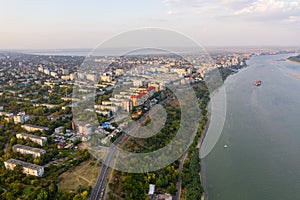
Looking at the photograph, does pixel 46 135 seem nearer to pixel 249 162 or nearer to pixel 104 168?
pixel 104 168

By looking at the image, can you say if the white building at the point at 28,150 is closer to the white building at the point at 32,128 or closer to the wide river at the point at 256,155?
the white building at the point at 32,128

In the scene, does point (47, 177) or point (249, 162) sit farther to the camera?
point (249, 162)

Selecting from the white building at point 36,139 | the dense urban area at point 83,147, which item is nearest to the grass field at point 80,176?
the dense urban area at point 83,147

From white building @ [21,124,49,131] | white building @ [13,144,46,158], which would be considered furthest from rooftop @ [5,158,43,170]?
white building @ [21,124,49,131]

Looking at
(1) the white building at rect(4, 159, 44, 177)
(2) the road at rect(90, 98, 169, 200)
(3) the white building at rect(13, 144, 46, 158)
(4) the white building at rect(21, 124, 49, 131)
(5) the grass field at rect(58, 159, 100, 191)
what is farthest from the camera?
(4) the white building at rect(21, 124, 49, 131)

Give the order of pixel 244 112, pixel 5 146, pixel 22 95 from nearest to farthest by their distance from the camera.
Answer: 1. pixel 5 146
2. pixel 244 112
3. pixel 22 95

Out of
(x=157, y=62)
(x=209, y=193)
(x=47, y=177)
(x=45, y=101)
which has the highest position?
(x=157, y=62)

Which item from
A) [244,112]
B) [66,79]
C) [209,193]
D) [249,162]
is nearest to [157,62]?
[66,79]

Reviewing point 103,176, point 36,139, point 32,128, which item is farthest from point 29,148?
point 103,176

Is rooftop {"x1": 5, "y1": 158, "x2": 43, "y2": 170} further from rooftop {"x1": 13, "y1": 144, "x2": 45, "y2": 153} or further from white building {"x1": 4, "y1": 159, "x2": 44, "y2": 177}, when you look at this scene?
rooftop {"x1": 13, "y1": 144, "x2": 45, "y2": 153}
